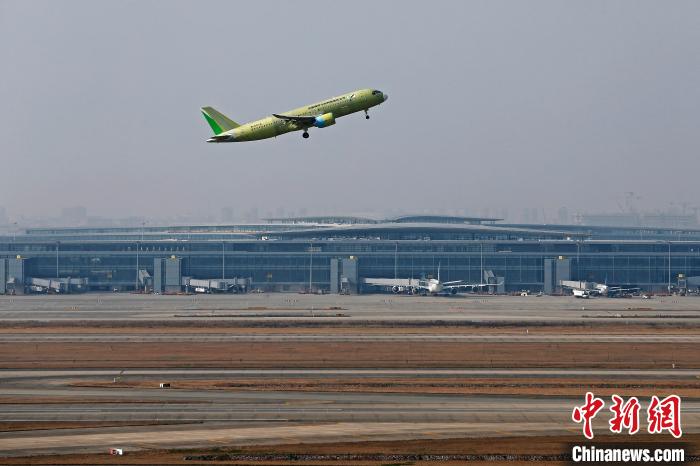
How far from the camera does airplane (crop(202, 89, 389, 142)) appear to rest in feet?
252

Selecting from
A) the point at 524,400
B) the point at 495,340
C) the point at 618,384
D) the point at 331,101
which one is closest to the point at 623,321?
the point at 495,340

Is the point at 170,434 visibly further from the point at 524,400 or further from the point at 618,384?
the point at 618,384

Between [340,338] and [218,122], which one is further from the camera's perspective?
[340,338]

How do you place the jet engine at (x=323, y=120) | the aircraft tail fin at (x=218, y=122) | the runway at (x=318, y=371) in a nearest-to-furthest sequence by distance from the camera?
the runway at (x=318, y=371) → the jet engine at (x=323, y=120) → the aircraft tail fin at (x=218, y=122)

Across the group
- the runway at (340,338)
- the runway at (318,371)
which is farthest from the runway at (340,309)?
the runway at (340,338)

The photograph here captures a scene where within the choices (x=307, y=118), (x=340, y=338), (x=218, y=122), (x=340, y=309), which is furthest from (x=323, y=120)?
(x=340, y=309)

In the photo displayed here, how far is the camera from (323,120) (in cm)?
7675

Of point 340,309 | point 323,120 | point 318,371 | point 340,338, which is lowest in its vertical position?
point 318,371

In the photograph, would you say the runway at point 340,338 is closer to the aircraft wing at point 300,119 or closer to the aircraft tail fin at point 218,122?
the aircraft tail fin at point 218,122

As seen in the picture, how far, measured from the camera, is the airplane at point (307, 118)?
7681cm

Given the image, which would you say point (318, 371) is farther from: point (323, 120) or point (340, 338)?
point (323, 120)

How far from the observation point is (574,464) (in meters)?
62.9

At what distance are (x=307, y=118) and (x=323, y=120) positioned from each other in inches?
50.6

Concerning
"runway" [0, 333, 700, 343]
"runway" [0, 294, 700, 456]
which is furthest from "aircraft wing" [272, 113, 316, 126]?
"runway" [0, 333, 700, 343]
